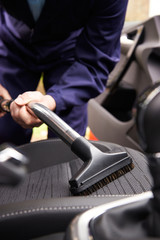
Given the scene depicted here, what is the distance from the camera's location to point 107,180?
54 centimetres

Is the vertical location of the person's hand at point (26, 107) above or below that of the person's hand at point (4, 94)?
above

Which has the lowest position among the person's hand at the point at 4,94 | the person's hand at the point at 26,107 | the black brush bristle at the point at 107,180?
the person's hand at the point at 4,94

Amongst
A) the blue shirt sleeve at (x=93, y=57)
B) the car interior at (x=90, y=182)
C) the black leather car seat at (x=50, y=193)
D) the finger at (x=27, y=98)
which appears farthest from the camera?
the blue shirt sleeve at (x=93, y=57)

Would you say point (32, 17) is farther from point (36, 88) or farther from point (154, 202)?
point (154, 202)

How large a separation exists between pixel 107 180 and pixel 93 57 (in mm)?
443

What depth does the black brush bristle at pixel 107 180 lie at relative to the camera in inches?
20.8

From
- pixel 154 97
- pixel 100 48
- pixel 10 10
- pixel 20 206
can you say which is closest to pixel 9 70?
pixel 10 10

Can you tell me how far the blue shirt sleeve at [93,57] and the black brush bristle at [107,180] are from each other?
13.0 inches

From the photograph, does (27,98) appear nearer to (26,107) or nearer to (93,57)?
(26,107)

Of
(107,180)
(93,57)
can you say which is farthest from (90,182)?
(93,57)

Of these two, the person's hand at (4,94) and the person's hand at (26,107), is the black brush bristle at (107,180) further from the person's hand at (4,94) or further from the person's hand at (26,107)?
the person's hand at (4,94)

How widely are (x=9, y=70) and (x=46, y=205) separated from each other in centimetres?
64

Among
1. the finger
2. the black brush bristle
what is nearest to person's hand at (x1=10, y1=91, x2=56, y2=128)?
the finger

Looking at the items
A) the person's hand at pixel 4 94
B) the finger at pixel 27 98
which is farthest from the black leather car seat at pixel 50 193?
the person's hand at pixel 4 94
